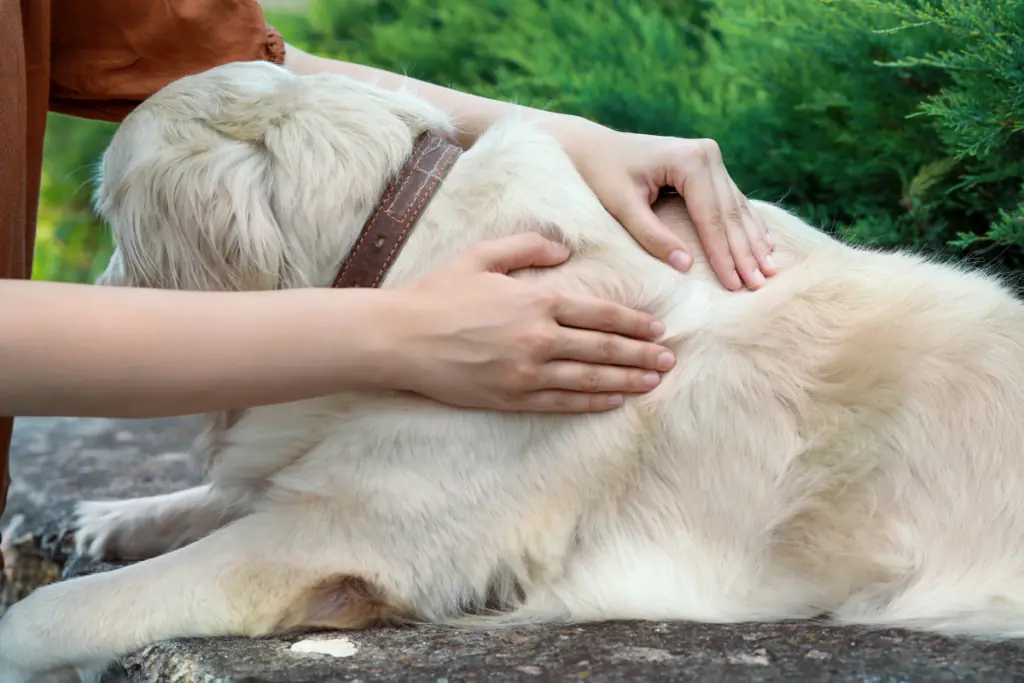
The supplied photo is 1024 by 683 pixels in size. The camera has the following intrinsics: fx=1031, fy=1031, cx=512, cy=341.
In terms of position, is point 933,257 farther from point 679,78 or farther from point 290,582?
point 679,78

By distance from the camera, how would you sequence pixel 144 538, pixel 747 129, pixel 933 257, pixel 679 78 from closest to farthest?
pixel 933 257 < pixel 144 538 < pixel 747 129 < pixel 679 78

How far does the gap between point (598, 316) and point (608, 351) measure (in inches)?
2.2

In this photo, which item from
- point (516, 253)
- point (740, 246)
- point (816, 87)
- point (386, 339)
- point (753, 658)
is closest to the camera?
point (753, 658)

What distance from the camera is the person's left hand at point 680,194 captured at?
5.55 ft

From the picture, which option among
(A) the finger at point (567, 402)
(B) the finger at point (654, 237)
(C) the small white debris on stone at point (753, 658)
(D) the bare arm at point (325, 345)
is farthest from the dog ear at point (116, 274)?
(C) the small white debris on stone at point (753, 658)

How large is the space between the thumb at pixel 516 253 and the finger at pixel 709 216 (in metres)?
0.26

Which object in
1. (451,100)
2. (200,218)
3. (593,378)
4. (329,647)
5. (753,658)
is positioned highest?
(451,100)

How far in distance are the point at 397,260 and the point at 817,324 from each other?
0.69 m

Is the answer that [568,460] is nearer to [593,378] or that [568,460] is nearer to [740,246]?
[593,378]

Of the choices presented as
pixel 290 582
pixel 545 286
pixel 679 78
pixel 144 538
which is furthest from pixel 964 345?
pixel 679 78

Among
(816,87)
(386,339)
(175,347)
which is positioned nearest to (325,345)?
(386,339)

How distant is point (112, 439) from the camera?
10.5 ft

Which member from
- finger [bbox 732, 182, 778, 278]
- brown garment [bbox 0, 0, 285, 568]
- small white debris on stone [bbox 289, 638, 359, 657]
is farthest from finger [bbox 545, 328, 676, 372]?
brown garment [bbox 0, 0, 285, 568]

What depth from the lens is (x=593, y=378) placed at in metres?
1.57
